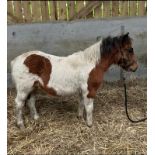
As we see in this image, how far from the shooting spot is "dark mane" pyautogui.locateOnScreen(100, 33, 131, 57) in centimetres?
397

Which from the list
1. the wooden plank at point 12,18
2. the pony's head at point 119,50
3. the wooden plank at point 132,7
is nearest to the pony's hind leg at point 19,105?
the pony's head at point 119,50

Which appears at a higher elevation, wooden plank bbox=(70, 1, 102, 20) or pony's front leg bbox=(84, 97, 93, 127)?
wooden plank bbox=(70, 1, 102, 20)

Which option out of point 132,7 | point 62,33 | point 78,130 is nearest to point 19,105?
point 78,130

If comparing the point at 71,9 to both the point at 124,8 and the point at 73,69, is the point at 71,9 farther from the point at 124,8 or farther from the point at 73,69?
the point at 73,69

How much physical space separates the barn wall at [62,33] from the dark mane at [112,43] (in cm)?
149

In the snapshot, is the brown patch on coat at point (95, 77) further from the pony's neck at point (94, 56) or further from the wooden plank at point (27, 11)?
the wooden plank at point (27, 11)

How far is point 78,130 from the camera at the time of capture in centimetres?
404

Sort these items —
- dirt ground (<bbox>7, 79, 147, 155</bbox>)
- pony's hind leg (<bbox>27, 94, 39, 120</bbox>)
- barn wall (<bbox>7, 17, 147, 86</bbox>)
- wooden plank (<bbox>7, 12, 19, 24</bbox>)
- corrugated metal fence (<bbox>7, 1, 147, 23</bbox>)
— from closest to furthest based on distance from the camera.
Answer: dirt ground (<bbox>7, 79, 147, 155</bbox>)
pony's hind leg (<bbox>27, 94, 39, 120</bbox>)
barn wall (<bbox>7, 17, 147, 86</bbox>)
wooden plank (<bbox>7, 12, 19, 24</bbox>)
corrugated metal fence (<bbox>7, 1, 147, 23</bbox>)

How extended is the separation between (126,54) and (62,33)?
66.2 inches

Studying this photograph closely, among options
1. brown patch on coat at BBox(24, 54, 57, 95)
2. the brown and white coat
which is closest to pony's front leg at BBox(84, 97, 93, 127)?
the brown and white coat

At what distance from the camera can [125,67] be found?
4117 millimetres

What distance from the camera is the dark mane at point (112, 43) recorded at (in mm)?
3969

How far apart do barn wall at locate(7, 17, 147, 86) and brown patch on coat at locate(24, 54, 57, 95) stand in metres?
1.46

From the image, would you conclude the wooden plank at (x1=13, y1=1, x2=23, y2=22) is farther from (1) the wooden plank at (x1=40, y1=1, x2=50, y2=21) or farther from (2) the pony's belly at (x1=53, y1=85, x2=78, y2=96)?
(2) the pony's belly at (x1=53, y1=85, x2=78, y2=96)
